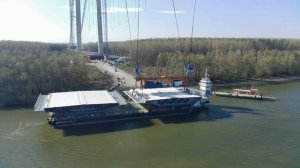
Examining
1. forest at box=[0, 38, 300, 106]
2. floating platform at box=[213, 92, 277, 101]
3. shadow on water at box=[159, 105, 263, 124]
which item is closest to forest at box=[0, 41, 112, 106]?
forest at box=[0, 38, 300, 106]

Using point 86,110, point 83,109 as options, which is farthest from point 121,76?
point 83,109

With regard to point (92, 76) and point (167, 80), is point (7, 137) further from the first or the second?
point (92, 76)

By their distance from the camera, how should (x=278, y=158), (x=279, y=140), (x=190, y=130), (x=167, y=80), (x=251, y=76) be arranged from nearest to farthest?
(x=278, y=158)
(x=279, y=140)
(x=190, y=130)
(x=167, y=80)
(x=251, y=76)

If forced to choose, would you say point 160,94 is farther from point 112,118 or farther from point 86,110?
point 86,110

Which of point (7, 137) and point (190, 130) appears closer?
point (7, 137)

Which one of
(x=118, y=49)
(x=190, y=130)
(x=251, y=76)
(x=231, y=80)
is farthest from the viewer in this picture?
(x=118, y=49)


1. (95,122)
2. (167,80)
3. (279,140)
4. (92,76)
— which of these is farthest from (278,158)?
(92,76)

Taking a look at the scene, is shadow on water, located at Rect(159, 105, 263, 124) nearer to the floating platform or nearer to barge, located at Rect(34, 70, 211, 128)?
barge, located at Rect(34, 70, 211, 128)
